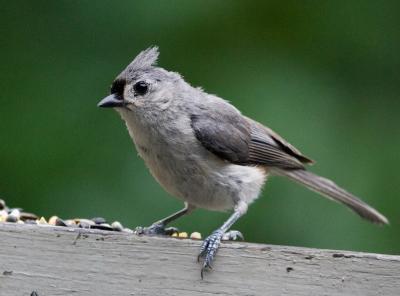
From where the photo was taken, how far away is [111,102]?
3.87m

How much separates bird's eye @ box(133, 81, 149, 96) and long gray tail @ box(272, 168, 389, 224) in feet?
2.94

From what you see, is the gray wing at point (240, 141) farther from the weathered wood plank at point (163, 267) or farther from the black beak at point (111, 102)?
the weathered wood plank at point (163, 267)

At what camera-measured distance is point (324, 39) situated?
5.56 meters

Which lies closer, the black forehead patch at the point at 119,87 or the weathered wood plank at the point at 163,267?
the weathered wood plank at the point at 163,267

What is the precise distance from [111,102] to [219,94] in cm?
163

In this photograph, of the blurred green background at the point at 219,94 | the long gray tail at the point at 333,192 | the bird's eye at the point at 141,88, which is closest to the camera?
the bird's eye at the point at 141,88

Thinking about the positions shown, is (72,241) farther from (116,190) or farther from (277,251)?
(116,190)

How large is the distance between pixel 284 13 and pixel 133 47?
0.94 metres

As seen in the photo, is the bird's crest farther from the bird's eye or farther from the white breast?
the white breast

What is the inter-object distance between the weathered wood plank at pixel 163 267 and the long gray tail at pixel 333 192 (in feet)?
4.98

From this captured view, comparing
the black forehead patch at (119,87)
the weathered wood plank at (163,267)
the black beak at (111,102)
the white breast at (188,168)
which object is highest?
the black forehead patch at (119,87)

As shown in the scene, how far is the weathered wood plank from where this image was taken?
3.05m

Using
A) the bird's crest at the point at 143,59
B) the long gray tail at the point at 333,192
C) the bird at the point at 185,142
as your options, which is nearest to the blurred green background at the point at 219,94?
the long gray tail at the point at 333,192

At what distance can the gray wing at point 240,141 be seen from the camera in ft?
13.4
